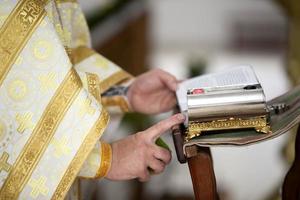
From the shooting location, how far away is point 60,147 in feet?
2.89

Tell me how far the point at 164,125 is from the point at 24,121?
21cm

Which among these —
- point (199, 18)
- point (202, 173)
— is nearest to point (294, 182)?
point (202, 173)

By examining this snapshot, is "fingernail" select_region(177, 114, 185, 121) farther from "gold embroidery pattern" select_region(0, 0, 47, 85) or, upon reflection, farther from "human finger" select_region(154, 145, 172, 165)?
"gold embroidery pattern" select_region(0, 0, 47, 85)

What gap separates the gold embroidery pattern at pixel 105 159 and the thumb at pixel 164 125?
0.25 feet

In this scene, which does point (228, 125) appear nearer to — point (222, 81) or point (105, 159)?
point (222, 81)

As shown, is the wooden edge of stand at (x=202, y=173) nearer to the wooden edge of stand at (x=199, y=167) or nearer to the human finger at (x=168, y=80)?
the wooden edge of stand at (x=199, y=167)

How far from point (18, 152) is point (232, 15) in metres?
4.49

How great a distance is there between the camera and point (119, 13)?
10.3 ft

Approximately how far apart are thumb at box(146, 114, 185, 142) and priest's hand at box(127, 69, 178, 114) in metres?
0.24

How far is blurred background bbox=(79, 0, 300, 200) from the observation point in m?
2.41

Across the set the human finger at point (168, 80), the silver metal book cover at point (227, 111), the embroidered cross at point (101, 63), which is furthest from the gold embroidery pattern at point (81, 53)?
the silver metal book cover at point (227, 111)

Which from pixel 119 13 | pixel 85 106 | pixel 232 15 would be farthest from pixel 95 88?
pixel 232 15

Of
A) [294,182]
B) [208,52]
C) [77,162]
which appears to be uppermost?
[77,162]

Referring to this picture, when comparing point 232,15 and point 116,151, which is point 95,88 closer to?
point 116,151
